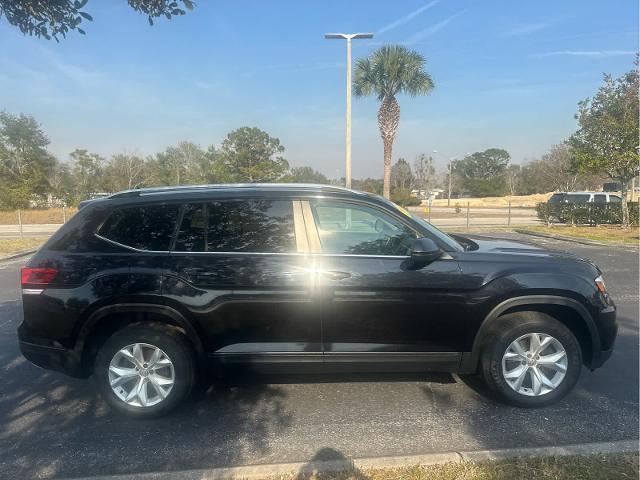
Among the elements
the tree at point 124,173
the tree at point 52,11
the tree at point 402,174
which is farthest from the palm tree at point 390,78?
the tree at point 402,174

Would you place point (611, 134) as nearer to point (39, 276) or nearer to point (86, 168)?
point (39, 276)

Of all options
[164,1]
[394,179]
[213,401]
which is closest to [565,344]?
[213,401]

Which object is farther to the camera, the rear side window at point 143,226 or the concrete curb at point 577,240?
the concrete curb at point 577,240

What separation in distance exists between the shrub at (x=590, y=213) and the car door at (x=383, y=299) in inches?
836

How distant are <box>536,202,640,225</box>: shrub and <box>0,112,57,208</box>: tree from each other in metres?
40.3

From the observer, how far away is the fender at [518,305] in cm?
352

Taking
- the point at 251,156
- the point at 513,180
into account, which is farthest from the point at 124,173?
the point at 513,180

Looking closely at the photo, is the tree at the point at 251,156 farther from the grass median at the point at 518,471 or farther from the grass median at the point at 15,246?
the grass median at the point at 518,471

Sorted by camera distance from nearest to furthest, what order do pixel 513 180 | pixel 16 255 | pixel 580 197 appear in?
pixel 16 255, pixel 580 197, pixel 513 180

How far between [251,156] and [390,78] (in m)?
18.3

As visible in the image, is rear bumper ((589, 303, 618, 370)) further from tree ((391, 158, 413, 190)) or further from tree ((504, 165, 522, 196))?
tree ((504, 165, 522, 196))

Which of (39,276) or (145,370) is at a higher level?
(39,276)

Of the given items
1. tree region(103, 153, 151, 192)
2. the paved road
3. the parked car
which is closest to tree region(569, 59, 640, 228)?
the parked car

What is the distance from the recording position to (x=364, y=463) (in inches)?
110
